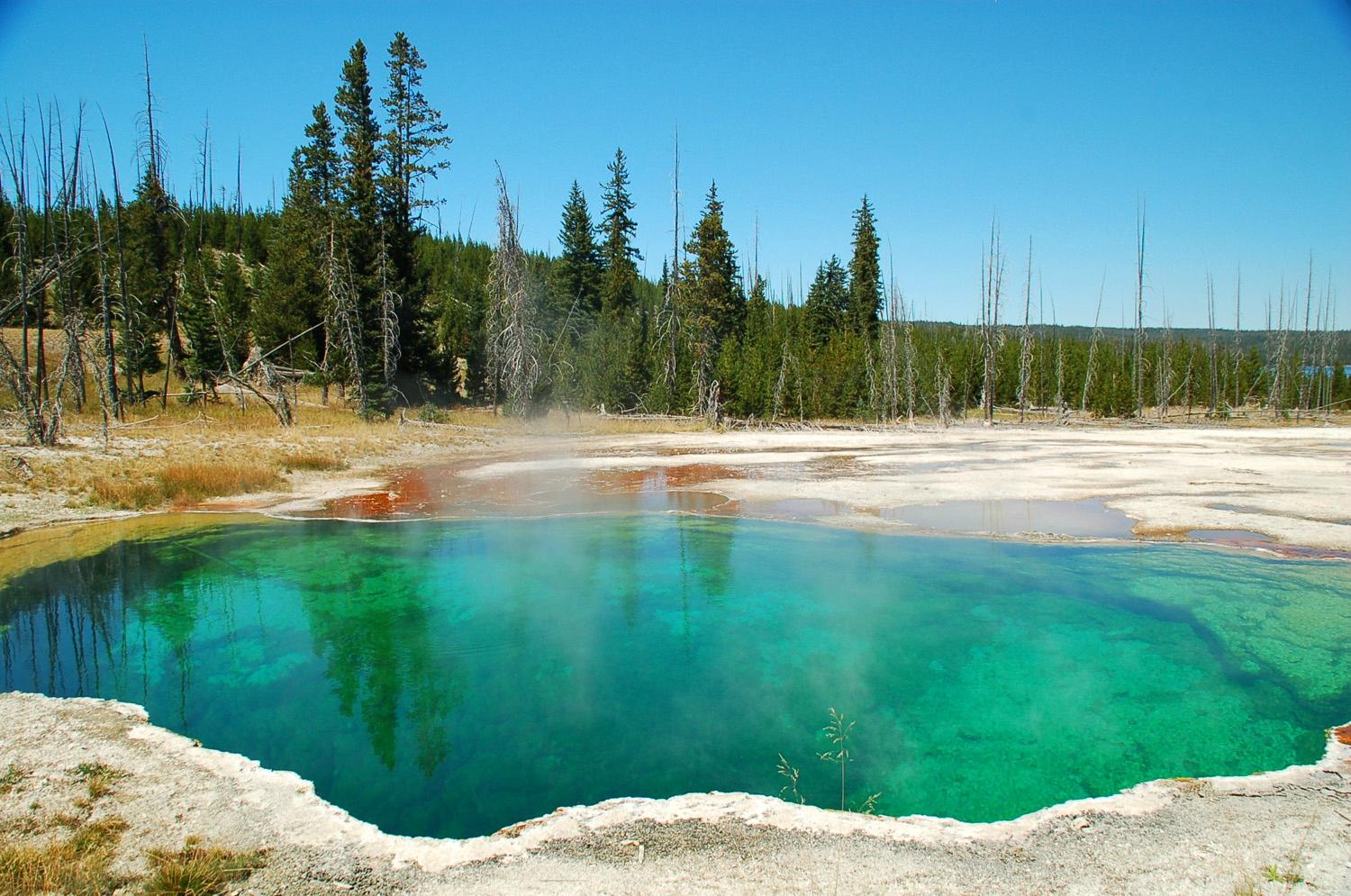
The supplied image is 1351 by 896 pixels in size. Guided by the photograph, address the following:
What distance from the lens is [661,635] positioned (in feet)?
28.0

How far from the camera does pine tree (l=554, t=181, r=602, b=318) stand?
52.7 m

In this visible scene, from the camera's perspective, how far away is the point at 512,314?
29.9m

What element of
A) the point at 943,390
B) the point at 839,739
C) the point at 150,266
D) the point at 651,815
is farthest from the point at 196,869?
the point at 943,390

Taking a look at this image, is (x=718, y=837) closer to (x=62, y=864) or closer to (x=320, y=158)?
(x=62, y=864)

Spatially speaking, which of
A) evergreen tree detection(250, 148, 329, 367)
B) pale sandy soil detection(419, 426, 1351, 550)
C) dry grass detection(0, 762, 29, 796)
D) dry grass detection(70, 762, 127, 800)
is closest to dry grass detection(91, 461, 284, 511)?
pale sandy soil detection(419, 426, 1351, 550)

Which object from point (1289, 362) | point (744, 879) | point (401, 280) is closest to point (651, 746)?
point (744, 879)

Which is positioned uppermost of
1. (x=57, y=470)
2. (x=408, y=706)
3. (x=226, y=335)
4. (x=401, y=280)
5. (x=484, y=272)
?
(x=484, y=272)

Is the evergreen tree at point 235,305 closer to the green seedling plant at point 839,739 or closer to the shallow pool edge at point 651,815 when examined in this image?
the shallow pool edge at point 651,815

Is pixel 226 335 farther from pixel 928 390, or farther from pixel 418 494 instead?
pixel 928 390

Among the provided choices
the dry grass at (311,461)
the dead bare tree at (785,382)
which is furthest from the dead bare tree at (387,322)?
the dead bare tree at (785,382)

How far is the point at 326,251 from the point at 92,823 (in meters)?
29.3

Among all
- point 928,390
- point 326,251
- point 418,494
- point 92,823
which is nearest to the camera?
point 92,823

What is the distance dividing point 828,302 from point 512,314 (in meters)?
35.7

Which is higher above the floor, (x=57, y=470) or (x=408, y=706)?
(x=57, y=470)
